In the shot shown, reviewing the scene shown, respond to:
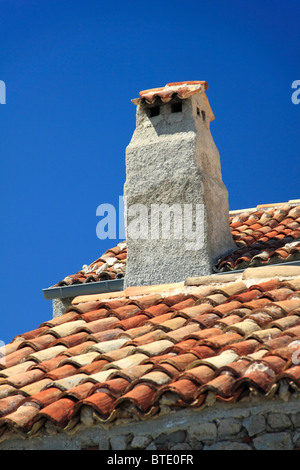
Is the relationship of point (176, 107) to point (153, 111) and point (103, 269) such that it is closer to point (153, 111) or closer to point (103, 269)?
point (153, 111)

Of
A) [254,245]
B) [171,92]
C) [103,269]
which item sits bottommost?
[103,269]

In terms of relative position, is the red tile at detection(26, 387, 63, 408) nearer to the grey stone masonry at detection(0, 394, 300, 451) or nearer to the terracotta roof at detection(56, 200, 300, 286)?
the grey stone masonry at detection(0, 394, 300, 451)

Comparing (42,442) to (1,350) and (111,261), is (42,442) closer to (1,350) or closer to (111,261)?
(1,350)

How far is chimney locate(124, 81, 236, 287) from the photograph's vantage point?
788cm

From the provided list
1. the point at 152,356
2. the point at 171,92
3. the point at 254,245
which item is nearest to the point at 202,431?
the point at 152,356

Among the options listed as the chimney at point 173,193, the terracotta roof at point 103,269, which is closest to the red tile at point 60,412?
the chimney at point 173,193

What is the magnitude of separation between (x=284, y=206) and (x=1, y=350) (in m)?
5.24

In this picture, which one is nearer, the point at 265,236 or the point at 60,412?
the point at 60,412

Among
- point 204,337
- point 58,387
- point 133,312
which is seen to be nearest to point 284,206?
point 133,312

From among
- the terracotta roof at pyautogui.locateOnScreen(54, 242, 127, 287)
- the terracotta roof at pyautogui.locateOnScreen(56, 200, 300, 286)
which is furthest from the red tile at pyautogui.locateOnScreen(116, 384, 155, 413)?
the terracotta roof at pyautogui.locateOnScreen(54, 242, 127, 287)

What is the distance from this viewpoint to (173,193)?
8055mm

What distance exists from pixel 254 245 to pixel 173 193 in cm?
125

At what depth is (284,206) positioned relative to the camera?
995 centimetres

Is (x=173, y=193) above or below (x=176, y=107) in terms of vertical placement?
below
